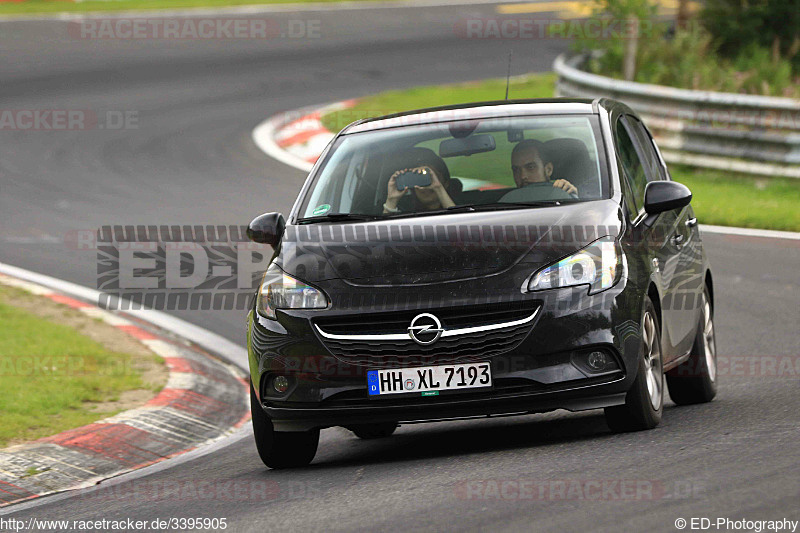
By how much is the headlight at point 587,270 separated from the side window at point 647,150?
1630 mm

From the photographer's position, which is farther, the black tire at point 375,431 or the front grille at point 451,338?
the black tire at point 375,431

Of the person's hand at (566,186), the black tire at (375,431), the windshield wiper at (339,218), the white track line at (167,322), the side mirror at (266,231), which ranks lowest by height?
the white track line at (167,322)

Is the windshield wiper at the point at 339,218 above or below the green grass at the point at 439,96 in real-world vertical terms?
above

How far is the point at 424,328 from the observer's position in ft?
21.1

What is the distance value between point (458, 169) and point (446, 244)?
124 centimetres

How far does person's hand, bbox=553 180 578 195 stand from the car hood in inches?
9.5

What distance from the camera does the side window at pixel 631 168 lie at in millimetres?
7412

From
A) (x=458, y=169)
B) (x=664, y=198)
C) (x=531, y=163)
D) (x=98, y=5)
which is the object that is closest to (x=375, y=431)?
(x=458, y=169)

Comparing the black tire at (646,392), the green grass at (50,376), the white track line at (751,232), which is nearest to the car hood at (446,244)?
the black tire at (646,392)

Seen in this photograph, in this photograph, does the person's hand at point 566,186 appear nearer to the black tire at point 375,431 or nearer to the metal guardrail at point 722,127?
the black tire at point 375,431

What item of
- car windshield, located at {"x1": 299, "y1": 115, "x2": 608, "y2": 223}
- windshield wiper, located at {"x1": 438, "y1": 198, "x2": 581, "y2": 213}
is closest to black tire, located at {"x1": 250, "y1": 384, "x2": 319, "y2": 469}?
car windshield, located at {"x1": 299, "y1": 115, "x2": 608, "y2": 223}

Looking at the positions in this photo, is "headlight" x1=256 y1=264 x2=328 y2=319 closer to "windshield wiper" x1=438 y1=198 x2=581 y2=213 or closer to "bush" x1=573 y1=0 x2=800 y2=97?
"windshield wiper" x1=438 y1=198 x2=581 y2=213

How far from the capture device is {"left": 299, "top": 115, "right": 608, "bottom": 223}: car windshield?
24.2 ft

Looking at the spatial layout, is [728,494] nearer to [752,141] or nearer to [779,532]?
[779,532]
